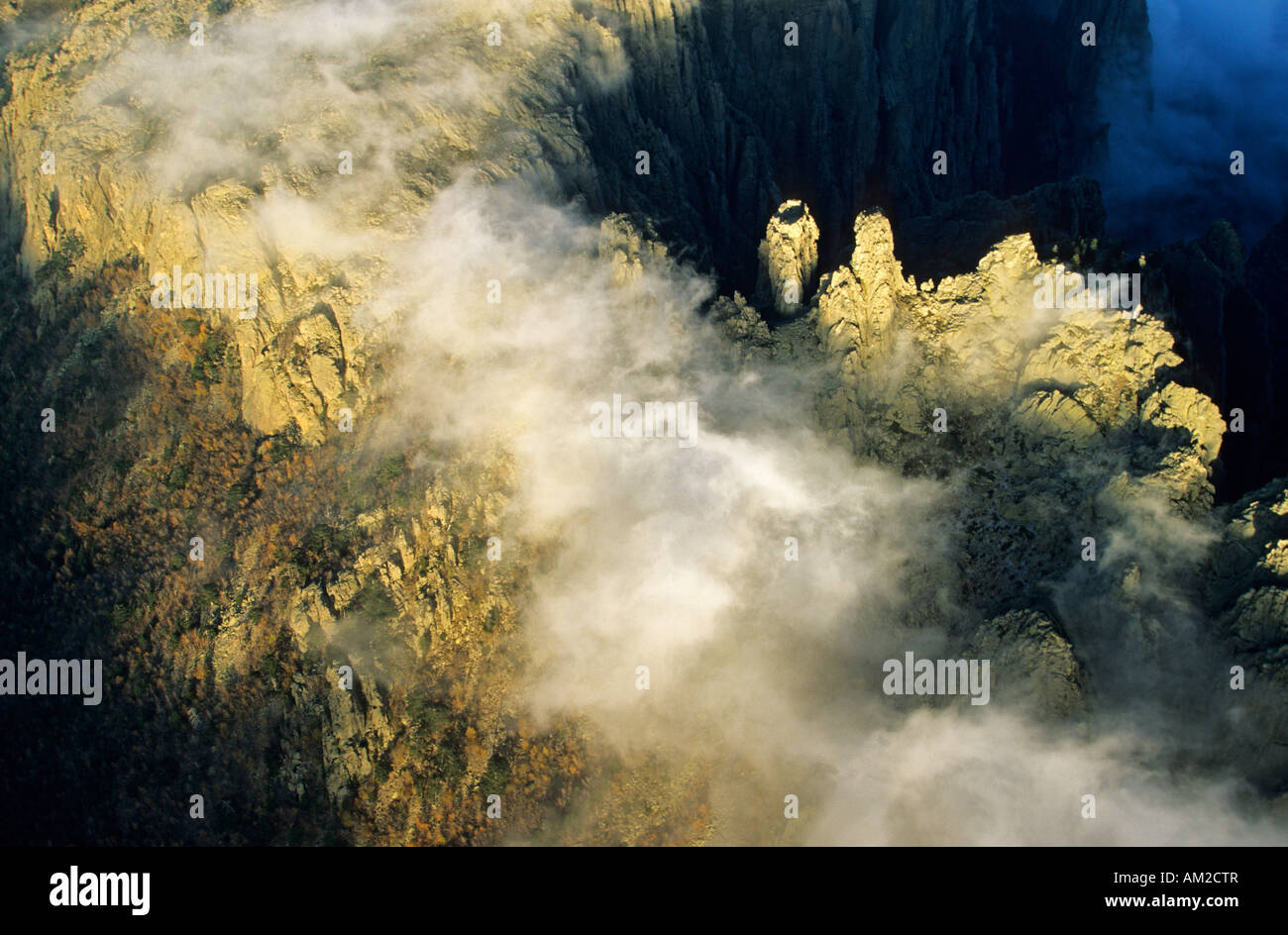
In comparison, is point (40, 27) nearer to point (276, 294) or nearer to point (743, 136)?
point (276, 294)

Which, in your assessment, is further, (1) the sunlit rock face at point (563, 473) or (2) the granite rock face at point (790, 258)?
(2) the granite rock face at point (790, 258)

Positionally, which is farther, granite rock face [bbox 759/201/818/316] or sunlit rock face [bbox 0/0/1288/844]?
granite rock face [bbox 759/201/818/316]

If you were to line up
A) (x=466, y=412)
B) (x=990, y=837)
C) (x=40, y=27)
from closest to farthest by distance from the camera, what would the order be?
(x=990, y=837) → (x=466, y=412) → (x=40, y=27)

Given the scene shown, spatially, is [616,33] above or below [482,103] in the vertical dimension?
above

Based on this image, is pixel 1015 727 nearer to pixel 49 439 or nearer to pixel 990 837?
pixel 990 837

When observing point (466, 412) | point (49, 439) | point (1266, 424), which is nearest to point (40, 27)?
point (49, 439)

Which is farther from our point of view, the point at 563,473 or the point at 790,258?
the point at 790,258

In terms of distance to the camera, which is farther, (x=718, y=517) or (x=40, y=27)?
(x=40, y=27)

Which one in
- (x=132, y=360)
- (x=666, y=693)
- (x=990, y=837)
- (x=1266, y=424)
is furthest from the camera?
(x=1266, y=424)

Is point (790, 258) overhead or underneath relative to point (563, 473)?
overhead

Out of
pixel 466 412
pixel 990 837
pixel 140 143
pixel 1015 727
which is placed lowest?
pixel 990 837
